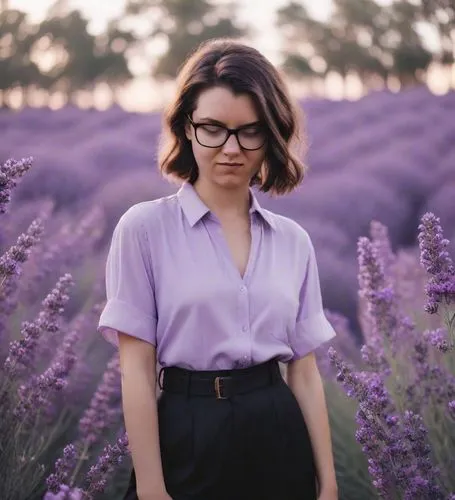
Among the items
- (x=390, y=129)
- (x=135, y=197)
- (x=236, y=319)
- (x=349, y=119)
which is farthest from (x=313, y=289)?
(x=349, y=119)

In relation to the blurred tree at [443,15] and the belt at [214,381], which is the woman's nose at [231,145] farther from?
the blurred tree at [443,15]

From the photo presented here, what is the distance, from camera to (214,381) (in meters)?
1.59

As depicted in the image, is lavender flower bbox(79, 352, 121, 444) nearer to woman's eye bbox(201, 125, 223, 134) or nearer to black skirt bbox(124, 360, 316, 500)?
black skirt bbox(124, 360, 316, 500)

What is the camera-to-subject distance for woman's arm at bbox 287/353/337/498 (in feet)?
5.74

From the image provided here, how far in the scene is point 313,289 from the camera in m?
1.84

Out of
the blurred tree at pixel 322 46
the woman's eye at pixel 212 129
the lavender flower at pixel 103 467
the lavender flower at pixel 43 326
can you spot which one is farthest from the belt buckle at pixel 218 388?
the blurred tree at pixel 322 46

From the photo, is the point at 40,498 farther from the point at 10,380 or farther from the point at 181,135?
the point at 181,135

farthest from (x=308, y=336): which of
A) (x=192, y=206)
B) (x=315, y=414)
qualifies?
(x=192, y=206)

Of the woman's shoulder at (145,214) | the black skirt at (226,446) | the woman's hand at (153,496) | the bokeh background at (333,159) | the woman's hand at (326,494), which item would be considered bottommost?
the woman's hand at (326,494)

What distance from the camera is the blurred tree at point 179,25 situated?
2468cm

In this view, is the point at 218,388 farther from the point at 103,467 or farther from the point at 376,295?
the point at 376,295

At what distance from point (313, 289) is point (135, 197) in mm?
3285

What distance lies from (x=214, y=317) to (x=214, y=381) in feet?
0.42

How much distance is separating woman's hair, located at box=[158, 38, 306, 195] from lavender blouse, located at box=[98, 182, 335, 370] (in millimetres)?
164
